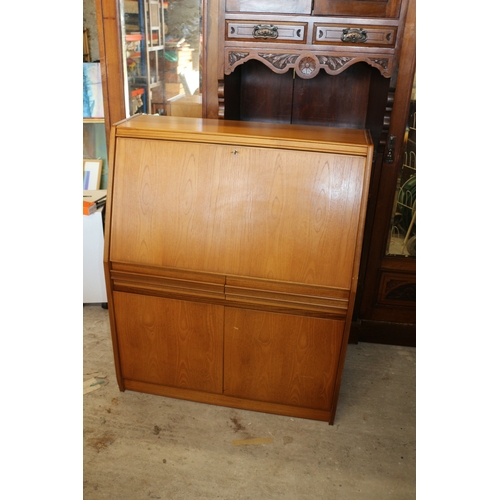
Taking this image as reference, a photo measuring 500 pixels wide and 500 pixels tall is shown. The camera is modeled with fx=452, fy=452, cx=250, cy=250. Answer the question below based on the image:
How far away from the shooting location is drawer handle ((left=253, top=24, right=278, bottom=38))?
1944 millimetres

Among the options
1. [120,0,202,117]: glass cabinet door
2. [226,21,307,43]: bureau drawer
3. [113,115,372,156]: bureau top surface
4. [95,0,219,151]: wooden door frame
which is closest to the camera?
[113,115,372,156]: bureau top surface

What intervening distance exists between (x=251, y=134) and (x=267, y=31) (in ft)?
1.70

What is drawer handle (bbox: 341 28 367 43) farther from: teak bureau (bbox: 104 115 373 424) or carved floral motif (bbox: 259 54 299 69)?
teak bureau (bbox: 104 115 373 424)

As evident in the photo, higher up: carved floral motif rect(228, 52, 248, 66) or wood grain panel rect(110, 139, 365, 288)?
carved floral motif rect(228, 52, 248, 66)

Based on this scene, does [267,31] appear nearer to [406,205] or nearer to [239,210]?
[239,210]

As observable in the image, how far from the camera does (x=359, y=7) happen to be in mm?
1868

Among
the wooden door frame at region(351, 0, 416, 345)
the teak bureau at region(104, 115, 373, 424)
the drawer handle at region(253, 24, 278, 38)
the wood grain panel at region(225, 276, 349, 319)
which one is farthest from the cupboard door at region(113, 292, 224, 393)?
the drawer handle at region(253, 24, 278, 38)

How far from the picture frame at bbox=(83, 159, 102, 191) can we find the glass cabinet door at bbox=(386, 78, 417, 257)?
1950 millimetres

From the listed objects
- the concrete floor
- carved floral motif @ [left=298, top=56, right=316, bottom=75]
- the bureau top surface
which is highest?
carved floral motif @ [left=298, top=56, right=316, bottom=75]
